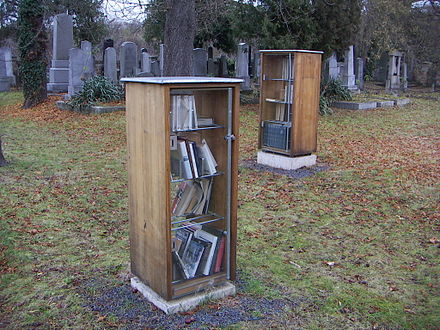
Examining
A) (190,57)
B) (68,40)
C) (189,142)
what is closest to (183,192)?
(189,142)

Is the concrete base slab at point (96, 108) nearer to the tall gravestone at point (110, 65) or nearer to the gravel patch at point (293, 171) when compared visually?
the tall gravestone at point (110, 65)

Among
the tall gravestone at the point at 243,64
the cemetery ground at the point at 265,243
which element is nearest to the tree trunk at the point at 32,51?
the cemetery ground at the point at 265,243

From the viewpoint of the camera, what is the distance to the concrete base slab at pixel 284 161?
9.03m

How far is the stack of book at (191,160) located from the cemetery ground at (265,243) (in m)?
1.14

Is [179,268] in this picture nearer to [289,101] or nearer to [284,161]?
[284,161]

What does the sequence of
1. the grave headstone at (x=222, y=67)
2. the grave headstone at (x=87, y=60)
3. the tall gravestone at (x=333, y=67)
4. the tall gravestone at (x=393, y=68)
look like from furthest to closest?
1. the tall gravestone at (x=393, y=68)
2. the grave headstone at (x=222, y=67)
3. the tall gravestone at (x=333, y=67)
4. the grave headstone at (x=87, y=60)

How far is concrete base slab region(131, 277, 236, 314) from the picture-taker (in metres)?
3.87

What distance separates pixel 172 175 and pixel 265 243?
6.80 ft

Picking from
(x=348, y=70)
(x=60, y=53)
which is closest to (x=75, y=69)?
(x=60, y=53)

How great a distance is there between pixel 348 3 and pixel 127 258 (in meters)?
14.4

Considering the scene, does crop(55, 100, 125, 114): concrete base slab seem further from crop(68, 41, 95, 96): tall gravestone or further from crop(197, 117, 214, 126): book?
crop(197, 117, 214, 126): book

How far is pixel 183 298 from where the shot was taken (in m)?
3.97

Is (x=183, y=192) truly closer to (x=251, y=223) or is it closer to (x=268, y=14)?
(x=251, y=223)

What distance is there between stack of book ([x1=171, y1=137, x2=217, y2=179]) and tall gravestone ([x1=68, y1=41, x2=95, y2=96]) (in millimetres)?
13769
